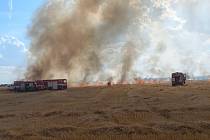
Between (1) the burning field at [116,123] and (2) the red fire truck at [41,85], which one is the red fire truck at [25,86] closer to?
(2) the red fire truck at [41,85]

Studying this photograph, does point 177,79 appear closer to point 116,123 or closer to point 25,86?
point 25,86

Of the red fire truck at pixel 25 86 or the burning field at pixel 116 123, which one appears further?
the red fire truck at pixel 25 86

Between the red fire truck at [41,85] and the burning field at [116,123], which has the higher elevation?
the red fire truck at [41,85]

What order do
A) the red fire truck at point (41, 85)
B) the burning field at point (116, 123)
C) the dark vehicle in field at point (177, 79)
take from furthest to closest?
the dark vehicle in field at point (177, 79), the red fire truck at point (41, 85), the burning field at point (116, 123)

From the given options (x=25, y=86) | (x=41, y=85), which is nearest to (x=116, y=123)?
(x=41, y=85)

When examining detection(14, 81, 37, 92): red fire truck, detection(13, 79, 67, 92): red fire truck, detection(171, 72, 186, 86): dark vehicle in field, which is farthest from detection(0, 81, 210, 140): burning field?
detection(171, 72, 186, 86): dark vehicle in field

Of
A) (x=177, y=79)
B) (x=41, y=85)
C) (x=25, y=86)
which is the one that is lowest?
(x=25, y=86)

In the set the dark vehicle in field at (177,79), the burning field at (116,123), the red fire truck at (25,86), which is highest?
the dark vehicle in field at (177,79)

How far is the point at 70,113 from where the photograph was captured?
4659cm

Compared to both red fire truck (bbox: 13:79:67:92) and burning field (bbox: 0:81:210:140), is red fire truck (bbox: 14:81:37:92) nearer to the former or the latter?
red fire truck (bbox: 13:79:67:92)

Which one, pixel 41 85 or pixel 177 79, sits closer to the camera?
pixel 41 85

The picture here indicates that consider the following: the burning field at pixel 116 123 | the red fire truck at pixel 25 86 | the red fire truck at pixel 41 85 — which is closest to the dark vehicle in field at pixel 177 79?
the red fire truck at pixel 41 85

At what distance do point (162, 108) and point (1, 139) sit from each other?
19.3m

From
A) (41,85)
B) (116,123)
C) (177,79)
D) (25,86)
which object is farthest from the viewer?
(177,79)
